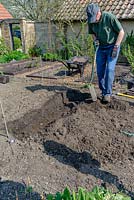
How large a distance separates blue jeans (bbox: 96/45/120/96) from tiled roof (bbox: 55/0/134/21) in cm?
642

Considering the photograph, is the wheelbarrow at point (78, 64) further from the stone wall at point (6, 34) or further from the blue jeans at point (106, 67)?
the stone wall at point (6, 34)

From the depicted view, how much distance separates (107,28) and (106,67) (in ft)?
2.54

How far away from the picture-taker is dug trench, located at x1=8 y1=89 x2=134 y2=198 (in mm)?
3418

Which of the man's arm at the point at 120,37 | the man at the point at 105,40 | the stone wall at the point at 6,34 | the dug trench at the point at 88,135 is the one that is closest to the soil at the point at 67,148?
the dug trench at the point at 88,135

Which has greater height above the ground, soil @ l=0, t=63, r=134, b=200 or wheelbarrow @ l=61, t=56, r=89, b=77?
wheelbarrow @ l=61, t=56, r=89, b=77

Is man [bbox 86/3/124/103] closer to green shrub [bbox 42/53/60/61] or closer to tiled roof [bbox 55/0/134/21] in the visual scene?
tiled roof [bbox 55/0/134/21]

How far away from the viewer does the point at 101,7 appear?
12.7 metres

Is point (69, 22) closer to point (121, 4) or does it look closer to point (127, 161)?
point (121, 4)

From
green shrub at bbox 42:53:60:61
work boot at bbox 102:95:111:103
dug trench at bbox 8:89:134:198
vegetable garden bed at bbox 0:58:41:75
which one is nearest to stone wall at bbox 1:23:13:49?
green shrub at bbox 42:53:60:61

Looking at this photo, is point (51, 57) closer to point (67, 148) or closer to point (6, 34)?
point (6, 34)

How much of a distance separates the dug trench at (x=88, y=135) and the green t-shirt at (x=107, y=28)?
4.11ft

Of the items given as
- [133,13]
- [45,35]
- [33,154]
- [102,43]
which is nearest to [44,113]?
[33,154]

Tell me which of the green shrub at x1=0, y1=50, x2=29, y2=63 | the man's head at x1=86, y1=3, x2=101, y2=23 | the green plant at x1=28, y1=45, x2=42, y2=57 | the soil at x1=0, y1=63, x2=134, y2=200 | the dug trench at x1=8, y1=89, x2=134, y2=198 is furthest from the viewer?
the green plant at x1=28, y1=45, x2=42, y2=57

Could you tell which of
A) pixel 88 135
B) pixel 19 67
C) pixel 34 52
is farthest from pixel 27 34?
pixel 88 135
